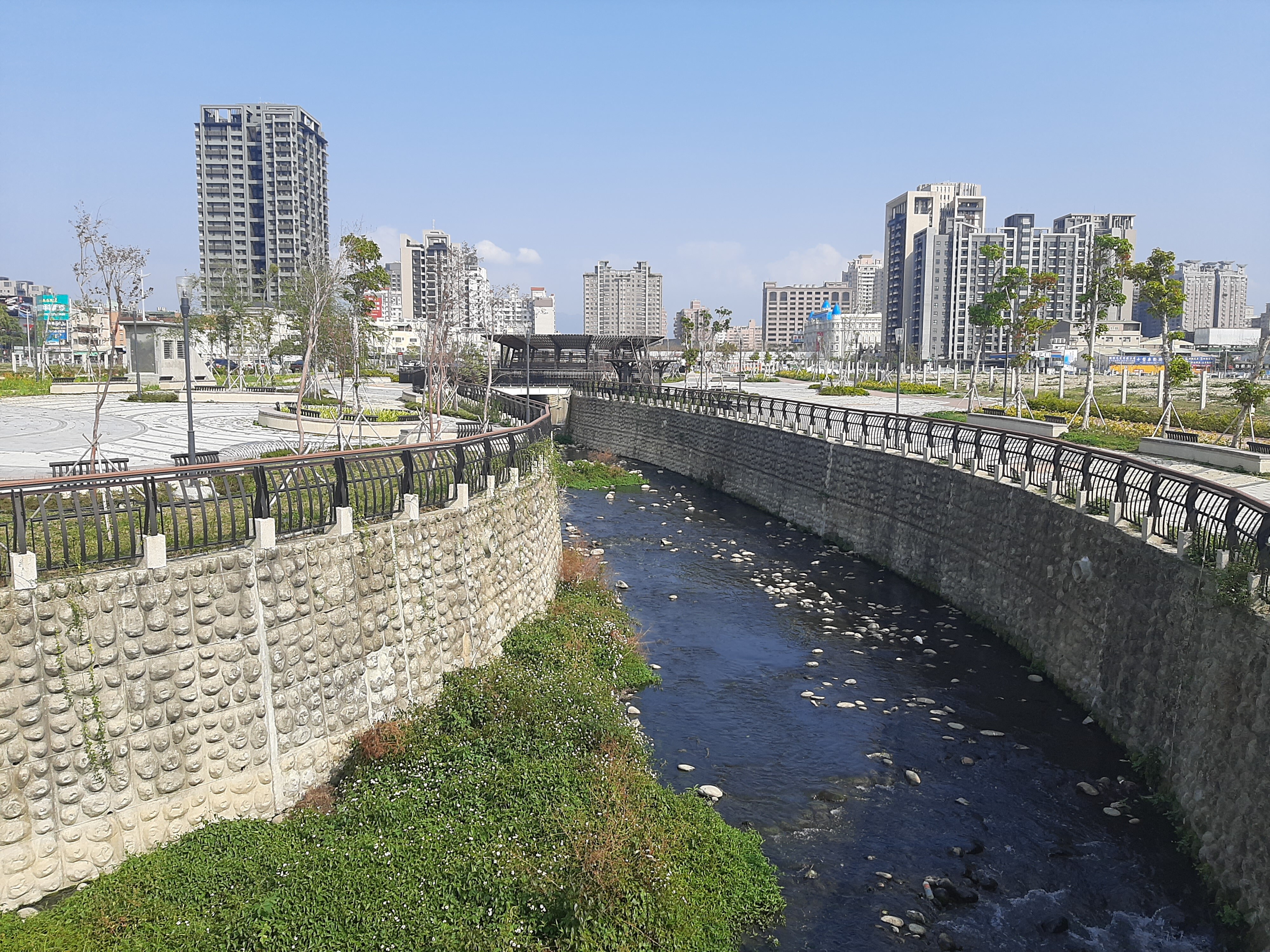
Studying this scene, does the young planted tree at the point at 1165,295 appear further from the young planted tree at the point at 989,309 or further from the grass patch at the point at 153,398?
the grass patch at the point at 153,398

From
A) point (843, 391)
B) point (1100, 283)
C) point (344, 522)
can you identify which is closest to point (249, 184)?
point (843, 391)

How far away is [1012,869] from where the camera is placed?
10859mm

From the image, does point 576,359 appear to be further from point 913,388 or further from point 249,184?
point 249,184

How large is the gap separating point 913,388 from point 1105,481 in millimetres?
50523

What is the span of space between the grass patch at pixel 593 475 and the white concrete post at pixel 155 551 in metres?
28.5

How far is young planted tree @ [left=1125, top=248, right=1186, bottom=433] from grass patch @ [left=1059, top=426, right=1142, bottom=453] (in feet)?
4.54

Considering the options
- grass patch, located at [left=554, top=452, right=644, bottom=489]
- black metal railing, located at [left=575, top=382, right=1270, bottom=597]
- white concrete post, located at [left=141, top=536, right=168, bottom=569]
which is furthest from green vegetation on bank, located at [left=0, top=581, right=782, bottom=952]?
grass patch, located at [left=554, top=452, right=644, bottom=489]

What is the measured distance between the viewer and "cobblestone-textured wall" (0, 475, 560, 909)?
8711 mm

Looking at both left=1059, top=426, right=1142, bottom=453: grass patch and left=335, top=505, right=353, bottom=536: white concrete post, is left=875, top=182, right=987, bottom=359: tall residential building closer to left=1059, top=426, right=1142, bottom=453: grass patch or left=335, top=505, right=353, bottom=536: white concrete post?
left=1059, top=426, right=1142, bottom=453: grass patch

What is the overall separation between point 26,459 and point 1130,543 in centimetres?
2642

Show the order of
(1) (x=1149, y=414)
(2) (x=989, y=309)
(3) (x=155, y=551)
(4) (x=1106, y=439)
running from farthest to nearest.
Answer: (2) (x=989, y=309) → (1) (x=1149, y=414) → (4) (x=1106, y=439) → (3) (x=155, y=551)

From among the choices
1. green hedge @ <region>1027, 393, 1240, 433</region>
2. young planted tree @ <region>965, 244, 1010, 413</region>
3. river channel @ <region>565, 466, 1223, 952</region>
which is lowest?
river channel @ <region>565, 466, 1223, 952</region>

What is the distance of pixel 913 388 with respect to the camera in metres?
65.4

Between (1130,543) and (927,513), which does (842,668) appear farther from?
→ (927,513)
